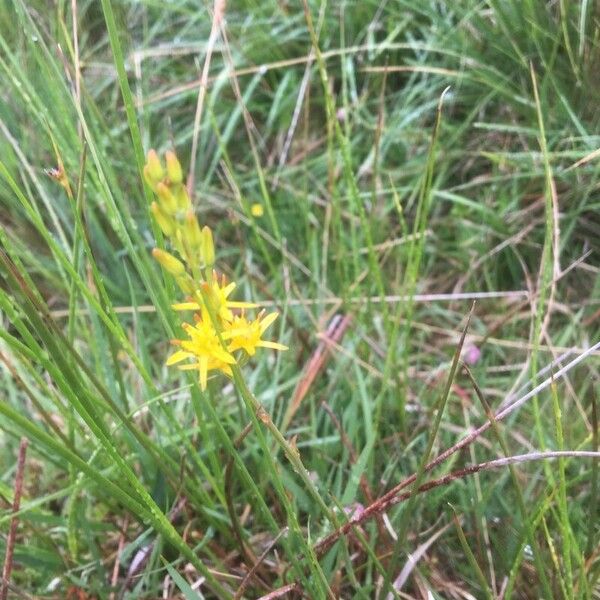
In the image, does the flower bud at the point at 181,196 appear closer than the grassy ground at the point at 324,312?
Yes

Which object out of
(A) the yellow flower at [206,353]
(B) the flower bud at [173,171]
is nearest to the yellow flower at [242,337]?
(A) the yellow flower at [206,353]

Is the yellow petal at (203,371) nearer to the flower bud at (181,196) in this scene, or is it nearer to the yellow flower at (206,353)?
the yellow flower at (206,353)

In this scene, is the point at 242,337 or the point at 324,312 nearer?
the point at 242,337

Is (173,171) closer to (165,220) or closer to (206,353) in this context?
(165,220)

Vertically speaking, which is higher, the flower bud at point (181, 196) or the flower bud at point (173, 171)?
the flower bud at point (173, 171)

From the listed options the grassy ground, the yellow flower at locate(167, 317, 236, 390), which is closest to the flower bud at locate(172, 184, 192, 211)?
the yellow flower at locate(167, 317, 236, 390)

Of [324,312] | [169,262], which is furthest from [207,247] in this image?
[324,312]
